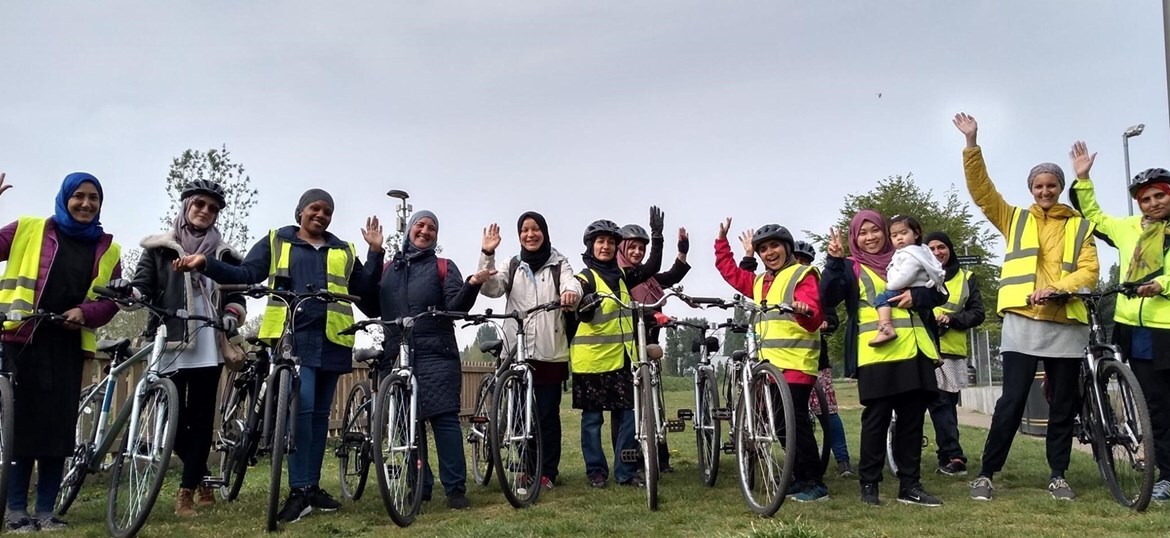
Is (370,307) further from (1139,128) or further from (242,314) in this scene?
(1139,128)

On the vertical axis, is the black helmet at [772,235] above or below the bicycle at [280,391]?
above

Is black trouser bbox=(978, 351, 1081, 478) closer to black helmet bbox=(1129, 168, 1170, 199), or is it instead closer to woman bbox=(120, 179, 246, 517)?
black helmet bbox=(1129, 168, 1170, 199)

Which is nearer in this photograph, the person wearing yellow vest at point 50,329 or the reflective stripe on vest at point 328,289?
the person wearing yellow vest at point 50,329

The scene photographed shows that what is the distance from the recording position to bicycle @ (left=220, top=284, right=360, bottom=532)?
16.6ft

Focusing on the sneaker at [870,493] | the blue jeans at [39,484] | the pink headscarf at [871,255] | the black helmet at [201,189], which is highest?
the black helmet at [201,189]

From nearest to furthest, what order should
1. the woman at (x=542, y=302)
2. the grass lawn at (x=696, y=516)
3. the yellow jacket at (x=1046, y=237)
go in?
the grass lawn at (x=696, y=516) < the yellow jacket at (x=1046, y=237) < the woman at (x=542, y=302)

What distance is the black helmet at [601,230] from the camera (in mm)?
7051

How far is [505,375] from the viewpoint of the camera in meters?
5.89

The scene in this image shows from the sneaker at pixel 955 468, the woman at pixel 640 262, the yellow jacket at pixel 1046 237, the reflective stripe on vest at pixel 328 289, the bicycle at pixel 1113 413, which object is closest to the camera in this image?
the bicycle at pixel 1113 413

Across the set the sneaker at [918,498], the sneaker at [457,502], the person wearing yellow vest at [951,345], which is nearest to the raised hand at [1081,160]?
the person wearing yellow vest at [951,345]

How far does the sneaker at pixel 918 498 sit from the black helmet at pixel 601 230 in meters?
2.78

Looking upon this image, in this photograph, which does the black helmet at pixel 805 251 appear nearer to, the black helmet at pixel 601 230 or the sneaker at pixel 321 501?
the black helmet at pixel 601 230

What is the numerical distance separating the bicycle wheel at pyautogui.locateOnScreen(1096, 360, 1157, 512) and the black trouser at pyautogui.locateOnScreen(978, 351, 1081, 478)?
0.78ft

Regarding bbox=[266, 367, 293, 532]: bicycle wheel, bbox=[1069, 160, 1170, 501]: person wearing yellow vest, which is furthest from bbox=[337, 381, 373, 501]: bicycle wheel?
bbox=[1069, 160, 1170, 501]: person wearing yellow vest
